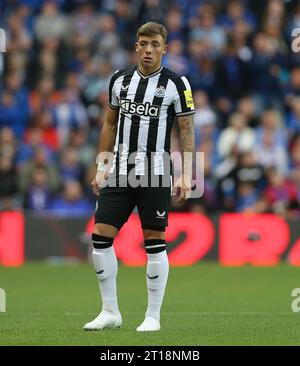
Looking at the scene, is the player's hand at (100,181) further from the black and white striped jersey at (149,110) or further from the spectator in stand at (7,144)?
the spectator in stand at (7,144)

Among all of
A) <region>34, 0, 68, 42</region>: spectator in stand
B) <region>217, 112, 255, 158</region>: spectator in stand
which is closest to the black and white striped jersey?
<region>217, 112, 255, 158</region>: spectator in stand

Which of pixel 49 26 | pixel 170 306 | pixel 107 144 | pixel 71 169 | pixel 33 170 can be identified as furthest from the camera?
pixel 49 26

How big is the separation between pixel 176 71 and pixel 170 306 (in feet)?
28.3

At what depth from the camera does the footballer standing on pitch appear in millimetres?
8492

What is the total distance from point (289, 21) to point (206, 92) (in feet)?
6.84

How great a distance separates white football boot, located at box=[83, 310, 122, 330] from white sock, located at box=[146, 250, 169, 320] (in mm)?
260

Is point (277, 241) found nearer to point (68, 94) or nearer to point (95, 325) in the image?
point (68, 94)

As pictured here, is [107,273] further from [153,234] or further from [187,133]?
[187,133]

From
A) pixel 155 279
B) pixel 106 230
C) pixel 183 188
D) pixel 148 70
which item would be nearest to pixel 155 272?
pixel 155 279

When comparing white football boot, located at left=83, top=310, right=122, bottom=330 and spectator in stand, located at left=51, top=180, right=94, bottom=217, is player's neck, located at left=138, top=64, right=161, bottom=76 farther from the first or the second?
spectator in stand, located at left=51, top=180, right=94, bottom=217

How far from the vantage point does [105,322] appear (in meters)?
8.51

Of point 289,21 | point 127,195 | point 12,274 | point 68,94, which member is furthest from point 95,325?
point 289,21
